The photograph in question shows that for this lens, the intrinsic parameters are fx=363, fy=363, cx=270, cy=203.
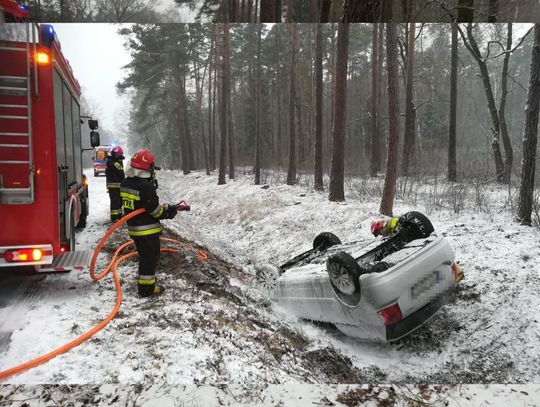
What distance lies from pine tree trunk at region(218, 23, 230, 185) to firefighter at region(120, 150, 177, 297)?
130 cm

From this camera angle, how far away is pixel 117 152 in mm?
4113

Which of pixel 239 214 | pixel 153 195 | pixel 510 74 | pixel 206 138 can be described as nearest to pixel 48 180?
pixel 153 195

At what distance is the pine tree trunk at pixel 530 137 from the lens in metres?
3.11

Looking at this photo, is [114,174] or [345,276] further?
[114,174]

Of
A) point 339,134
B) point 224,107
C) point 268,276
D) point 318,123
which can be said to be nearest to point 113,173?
point 224,107

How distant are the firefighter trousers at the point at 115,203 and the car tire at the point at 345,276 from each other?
3.93m

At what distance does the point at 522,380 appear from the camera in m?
2.47

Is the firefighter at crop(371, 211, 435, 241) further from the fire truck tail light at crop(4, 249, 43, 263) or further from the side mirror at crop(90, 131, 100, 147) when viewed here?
the side mirror at crop(90, 131, 100, 147)

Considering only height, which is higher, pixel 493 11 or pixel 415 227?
pixel 493 11

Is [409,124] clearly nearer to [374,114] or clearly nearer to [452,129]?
[452,129]

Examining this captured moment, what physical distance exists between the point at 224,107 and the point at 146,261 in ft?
7.55

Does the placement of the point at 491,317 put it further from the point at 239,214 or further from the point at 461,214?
the point at 239,214

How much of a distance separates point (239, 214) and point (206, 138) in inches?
89.5

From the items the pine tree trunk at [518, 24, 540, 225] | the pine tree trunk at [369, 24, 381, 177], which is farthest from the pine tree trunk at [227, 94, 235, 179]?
the pine tree trunk at [518, 24, 540, 225]
